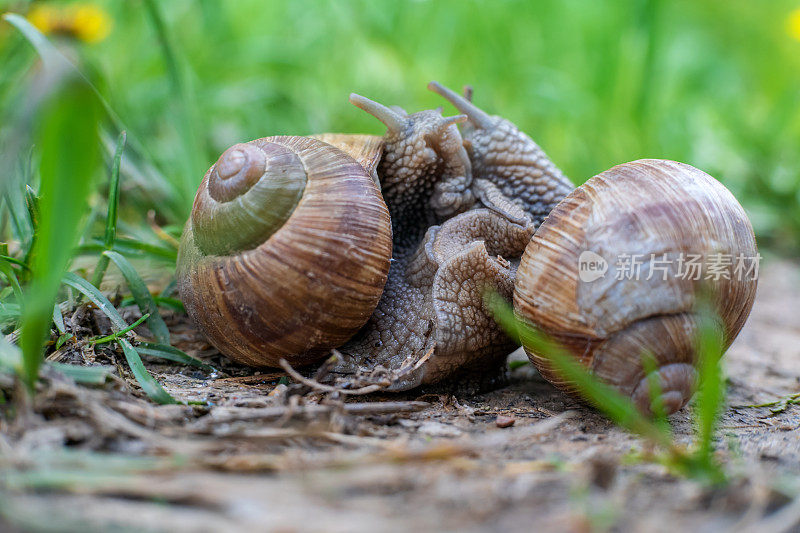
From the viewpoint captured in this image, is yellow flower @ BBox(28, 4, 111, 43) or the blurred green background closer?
yellow flower @ BBox(28, 4, 111, 43)

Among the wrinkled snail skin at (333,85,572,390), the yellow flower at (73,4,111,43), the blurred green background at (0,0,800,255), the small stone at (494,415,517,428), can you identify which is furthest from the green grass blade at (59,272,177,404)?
the yellow flower at (73,4,111,43)

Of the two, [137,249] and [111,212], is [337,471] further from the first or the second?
[137,249]

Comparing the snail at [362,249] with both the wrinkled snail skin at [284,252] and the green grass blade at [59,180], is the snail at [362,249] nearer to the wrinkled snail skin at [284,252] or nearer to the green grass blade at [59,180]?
the wrinkled snail skin at [284,252]

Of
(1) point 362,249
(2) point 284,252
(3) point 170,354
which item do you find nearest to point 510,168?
(1) point 362,249

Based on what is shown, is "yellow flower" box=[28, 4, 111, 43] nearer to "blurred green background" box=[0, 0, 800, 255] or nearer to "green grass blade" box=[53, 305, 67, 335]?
"blurred green background" box=[0, 0, 800, 255]

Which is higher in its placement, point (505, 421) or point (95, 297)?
point (95, 297)

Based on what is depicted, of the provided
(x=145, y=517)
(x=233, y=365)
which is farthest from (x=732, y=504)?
(x=233, y=365)

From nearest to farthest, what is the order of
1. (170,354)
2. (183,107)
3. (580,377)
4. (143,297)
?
(580,377), (170,354), (143,297), (183,107)
